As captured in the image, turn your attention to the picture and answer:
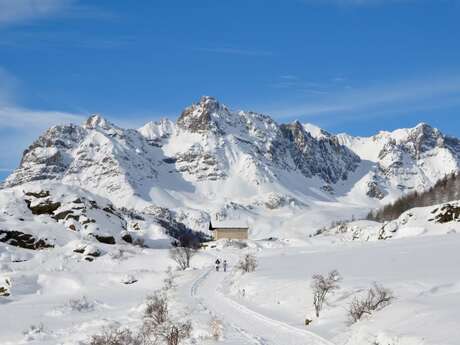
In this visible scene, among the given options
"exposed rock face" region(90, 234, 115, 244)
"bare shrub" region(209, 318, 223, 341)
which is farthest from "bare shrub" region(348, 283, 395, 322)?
"exposed rock face" region(90, 234, 115, 244)

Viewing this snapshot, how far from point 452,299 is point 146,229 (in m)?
128

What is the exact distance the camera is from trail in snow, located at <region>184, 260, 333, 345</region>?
2253 centimetres

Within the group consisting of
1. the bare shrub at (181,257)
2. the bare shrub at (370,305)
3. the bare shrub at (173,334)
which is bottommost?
the bare shrub at (173,334)

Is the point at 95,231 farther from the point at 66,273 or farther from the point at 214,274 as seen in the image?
the point at 214,274

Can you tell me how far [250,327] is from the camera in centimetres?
2641

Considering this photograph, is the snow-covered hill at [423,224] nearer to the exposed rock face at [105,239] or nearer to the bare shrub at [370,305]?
the exposed rock face at [105,239]

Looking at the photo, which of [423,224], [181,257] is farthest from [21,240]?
[423,224]

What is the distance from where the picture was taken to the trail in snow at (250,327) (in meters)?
22.5

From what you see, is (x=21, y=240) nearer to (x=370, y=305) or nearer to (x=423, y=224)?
(x=423, y=224)

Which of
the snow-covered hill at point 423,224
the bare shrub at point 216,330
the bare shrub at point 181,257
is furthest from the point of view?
the snow-covered hill at point 423,224

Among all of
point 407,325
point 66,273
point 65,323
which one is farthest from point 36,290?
point 407,325

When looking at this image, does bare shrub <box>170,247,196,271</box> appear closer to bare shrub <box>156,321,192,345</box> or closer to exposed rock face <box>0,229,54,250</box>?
exposed rock face <box>0,229,54,250</box>

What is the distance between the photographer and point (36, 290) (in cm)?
6450

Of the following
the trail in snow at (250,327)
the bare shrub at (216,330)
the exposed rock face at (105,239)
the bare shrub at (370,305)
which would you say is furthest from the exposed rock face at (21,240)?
the bare shrub at (370,305)
